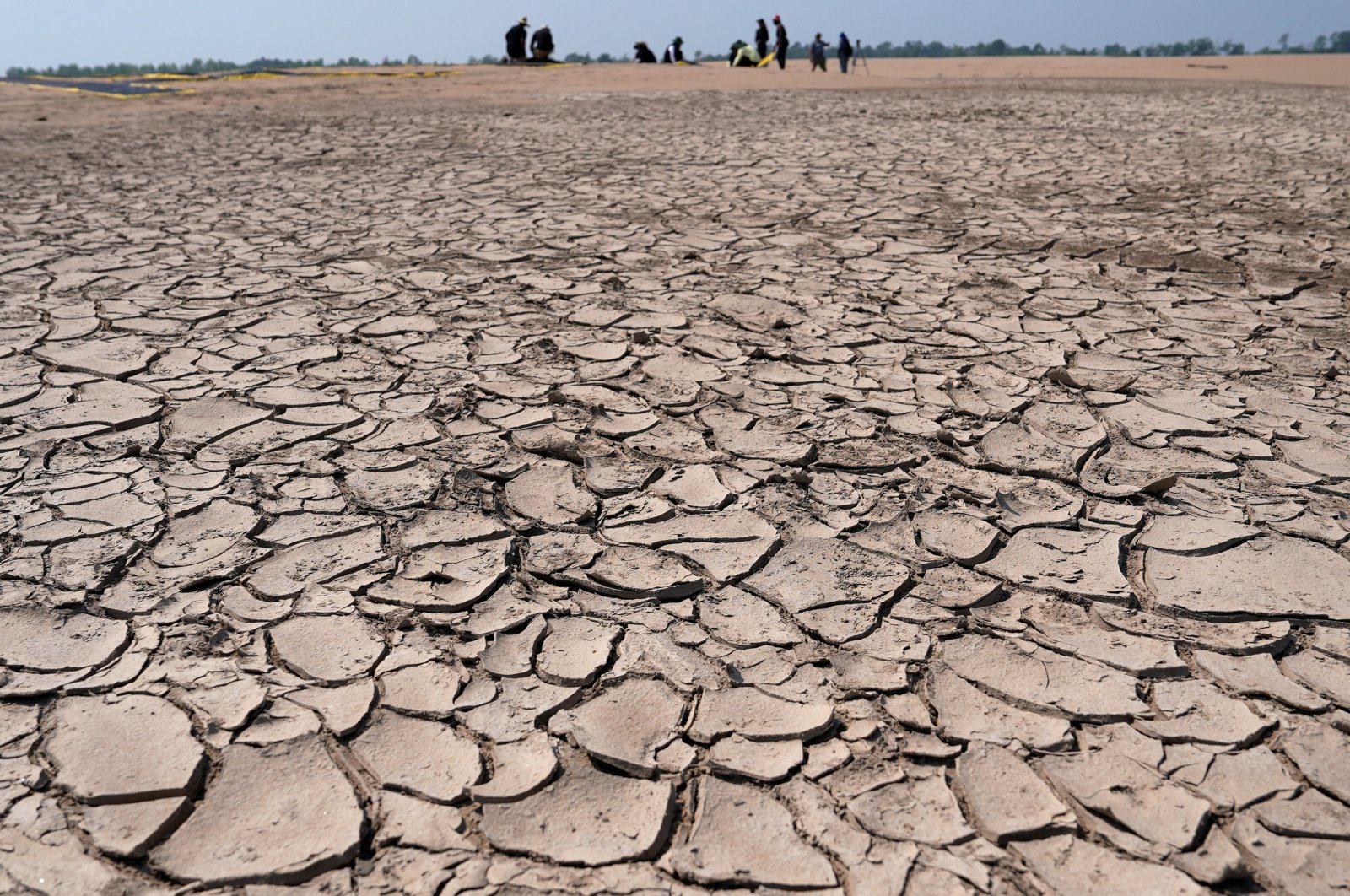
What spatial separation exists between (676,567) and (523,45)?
19007 mm

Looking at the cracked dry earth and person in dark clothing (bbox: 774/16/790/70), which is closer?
the cracked dry earth

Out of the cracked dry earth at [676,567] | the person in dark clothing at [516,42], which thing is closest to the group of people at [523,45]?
the person in dark clothing at [516,42]

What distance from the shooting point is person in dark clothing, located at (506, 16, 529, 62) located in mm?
18750

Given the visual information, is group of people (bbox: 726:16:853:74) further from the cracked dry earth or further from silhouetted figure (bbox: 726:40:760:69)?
the cracked dry earth

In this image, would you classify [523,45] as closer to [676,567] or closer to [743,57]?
[743,57]

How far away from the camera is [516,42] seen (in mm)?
18812

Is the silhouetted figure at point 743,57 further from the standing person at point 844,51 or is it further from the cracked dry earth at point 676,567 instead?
the cracked dry earth at point 676,567

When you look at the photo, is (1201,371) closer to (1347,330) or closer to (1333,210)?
(1347,330)

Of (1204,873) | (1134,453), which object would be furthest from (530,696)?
(1134,453)

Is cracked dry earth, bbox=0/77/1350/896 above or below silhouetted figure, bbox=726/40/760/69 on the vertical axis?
below

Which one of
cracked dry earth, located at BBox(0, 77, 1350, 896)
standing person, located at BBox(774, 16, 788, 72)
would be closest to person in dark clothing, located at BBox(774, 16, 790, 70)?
standing person, located at BBox(774, 16, 788, 72)

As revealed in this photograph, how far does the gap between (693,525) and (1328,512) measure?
4.19 feet

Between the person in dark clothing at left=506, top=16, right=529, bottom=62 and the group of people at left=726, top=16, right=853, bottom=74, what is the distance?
405cm

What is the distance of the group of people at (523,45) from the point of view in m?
18.8
